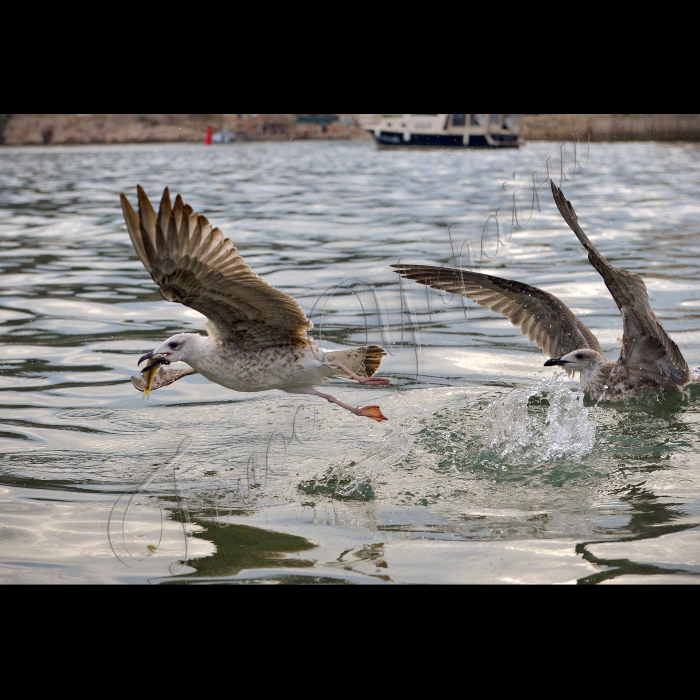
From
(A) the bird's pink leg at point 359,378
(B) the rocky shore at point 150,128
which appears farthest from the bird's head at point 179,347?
(B) the rocky shore at point 150,128

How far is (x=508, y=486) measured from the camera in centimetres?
533

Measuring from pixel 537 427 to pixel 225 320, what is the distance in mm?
2201

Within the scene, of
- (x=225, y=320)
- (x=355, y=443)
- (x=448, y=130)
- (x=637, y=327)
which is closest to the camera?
(x=225, y=320)

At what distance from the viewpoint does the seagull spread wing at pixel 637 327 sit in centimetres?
616

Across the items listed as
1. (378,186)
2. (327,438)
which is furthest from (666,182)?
(327,438)

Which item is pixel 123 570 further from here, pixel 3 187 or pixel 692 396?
pixel 3 187

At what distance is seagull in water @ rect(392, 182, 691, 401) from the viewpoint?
249 inches

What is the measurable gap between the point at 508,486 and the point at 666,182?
18.0m

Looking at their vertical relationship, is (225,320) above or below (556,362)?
above

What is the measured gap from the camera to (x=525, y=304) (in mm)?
7625

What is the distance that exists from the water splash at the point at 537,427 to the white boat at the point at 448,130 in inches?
1093

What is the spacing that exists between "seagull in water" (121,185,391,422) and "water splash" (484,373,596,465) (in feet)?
2.82

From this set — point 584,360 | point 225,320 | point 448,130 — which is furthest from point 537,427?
point 448,130

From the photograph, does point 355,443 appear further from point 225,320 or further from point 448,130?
point 448,130
